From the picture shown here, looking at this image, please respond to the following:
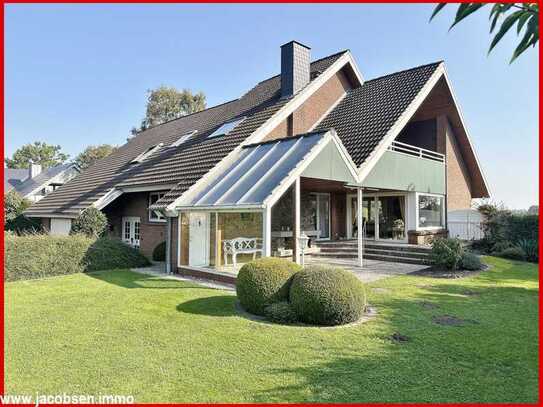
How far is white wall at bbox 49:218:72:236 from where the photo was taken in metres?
19.0

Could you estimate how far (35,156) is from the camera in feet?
243

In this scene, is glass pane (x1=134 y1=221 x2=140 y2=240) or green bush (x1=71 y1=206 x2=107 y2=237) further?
glass pane (x1=134 y1=221 x2=140 y2=240)

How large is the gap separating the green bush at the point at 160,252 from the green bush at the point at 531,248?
1575 cm

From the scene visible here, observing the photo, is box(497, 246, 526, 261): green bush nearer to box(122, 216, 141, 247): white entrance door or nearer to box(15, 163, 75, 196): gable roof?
box(122, 216, 141, 247): white entrance door

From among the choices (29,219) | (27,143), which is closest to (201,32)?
(29,219)

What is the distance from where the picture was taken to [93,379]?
4.62 meters

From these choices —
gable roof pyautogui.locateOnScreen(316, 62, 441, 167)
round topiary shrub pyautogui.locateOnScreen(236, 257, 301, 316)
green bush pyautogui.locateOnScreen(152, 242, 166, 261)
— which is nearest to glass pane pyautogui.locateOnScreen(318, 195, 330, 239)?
gable roof pyautogui.locateOnScreen(316, 62, 441, 167)

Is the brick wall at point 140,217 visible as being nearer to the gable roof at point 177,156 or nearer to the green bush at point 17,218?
the gable roof at point 177,156

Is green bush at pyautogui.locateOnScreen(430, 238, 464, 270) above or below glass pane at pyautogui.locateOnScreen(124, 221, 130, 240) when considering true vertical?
below

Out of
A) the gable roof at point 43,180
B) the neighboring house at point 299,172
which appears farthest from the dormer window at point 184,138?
the gable roof at point 43,180

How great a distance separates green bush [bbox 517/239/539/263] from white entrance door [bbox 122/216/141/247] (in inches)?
721

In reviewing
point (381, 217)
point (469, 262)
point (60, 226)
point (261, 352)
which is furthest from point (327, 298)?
point (60, 226)

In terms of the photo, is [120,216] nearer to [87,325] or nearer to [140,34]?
[140,34]

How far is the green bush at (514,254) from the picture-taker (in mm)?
16016
